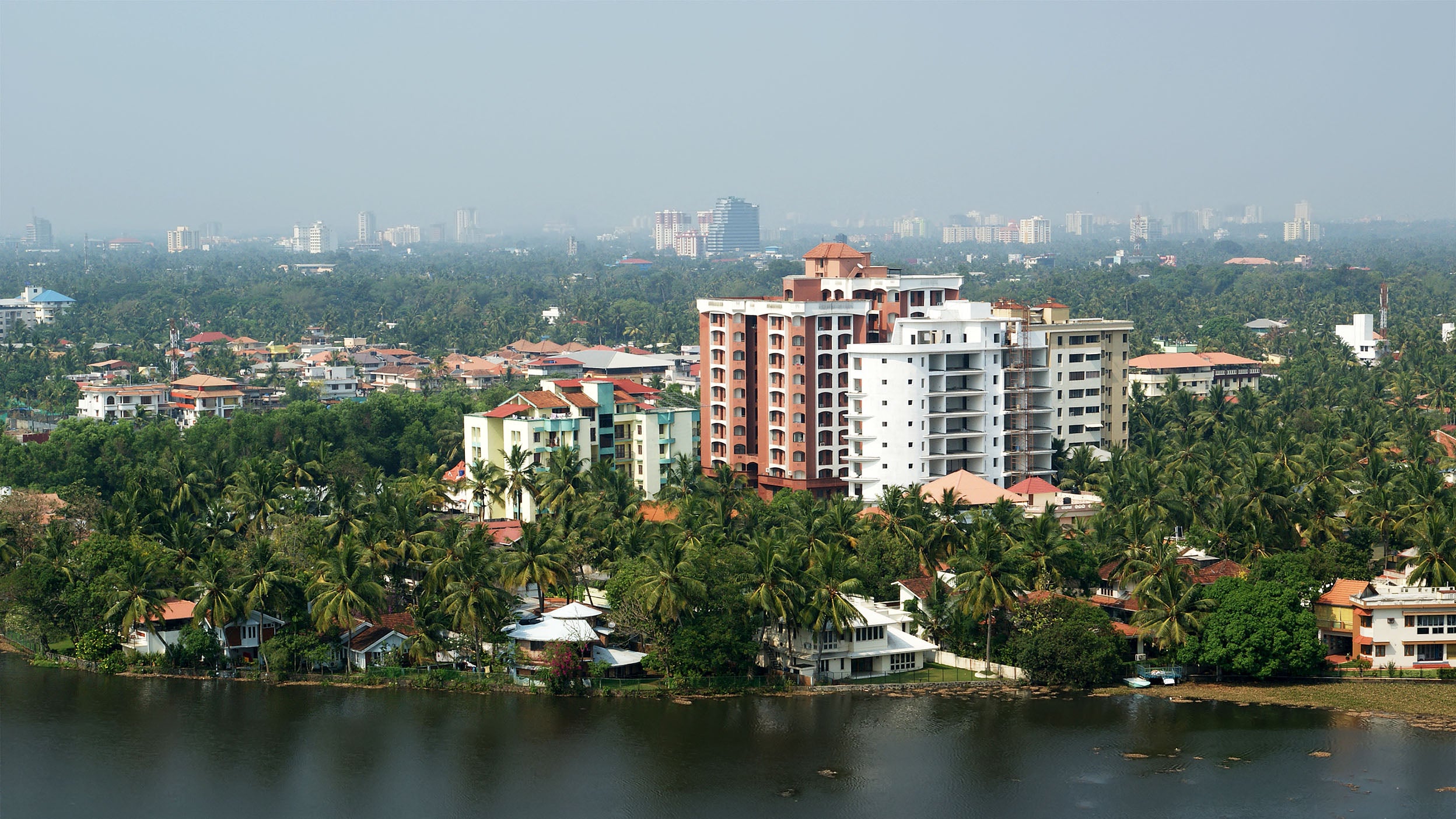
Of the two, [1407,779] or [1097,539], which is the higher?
[1097,539]

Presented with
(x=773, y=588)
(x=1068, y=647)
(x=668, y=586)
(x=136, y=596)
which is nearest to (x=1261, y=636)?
(x=1068, y=647)

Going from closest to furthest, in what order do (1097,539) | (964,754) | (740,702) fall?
(964,754) < (740,702) < (1097,539)

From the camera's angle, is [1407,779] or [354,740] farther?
[354,740]

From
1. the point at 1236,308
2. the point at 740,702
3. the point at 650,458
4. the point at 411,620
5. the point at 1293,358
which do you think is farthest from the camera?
the point at 1236,308

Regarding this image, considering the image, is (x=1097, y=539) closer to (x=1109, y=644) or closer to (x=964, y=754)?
(x=1109, y=644)

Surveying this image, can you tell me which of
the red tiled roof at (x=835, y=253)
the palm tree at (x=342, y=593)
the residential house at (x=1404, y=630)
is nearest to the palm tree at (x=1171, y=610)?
the residential house at (x=1404, y=630)

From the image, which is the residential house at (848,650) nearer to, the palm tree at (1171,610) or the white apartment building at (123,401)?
the palm tree at (1171,610)

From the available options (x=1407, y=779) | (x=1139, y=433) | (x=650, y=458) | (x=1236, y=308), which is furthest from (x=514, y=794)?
(x=1236, y=308)

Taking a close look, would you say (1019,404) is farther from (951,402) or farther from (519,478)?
(519,478)
